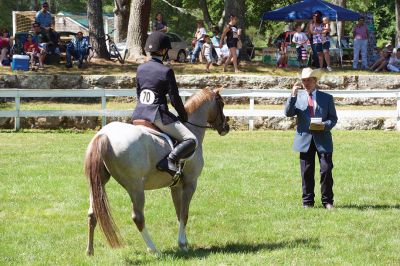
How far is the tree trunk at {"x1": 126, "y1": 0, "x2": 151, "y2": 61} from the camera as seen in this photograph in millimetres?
29391

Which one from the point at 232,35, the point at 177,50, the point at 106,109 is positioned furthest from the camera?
the point at 177,50

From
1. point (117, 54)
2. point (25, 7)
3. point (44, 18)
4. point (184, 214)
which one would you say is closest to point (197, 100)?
point (184, 214)

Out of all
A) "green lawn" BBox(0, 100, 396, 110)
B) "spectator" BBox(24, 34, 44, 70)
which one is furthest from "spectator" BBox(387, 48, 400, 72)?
"spectator" BBox(24, 34, 44, 70)

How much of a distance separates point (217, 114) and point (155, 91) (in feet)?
4.86

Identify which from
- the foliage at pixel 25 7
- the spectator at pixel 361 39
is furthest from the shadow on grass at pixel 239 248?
the foliage at pixel 25 7

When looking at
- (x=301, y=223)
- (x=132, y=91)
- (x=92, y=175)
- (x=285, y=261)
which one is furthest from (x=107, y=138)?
(x=132, y=91)

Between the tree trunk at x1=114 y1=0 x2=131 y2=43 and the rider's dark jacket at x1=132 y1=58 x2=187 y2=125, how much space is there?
27465 millimetres

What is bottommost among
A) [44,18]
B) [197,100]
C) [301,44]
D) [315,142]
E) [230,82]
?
[315,142]

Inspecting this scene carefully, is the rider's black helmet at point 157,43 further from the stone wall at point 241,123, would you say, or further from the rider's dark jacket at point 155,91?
the stone wall at point 241,123

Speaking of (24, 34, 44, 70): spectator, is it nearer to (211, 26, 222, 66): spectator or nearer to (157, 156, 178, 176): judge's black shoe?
(211, 26, 222, 66): spectator

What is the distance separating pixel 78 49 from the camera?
28016 mm

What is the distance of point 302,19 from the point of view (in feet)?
112

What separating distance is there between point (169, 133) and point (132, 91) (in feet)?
47.9

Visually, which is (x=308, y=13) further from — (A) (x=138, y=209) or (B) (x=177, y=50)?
(A) (x=138, y=209)
